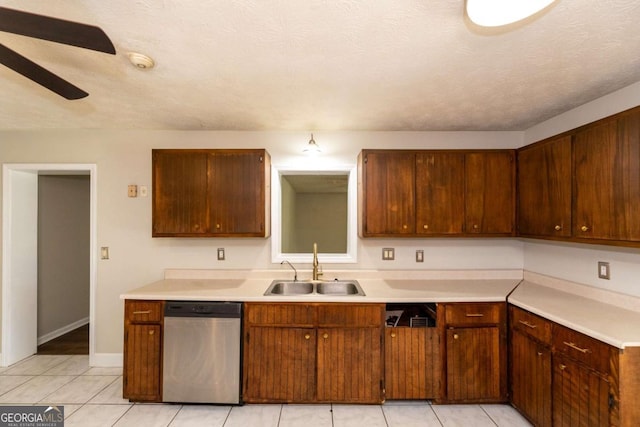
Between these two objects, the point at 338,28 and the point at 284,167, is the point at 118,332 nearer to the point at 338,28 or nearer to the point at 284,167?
the point at 284,167

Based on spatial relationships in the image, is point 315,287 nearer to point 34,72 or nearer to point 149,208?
point 149,208

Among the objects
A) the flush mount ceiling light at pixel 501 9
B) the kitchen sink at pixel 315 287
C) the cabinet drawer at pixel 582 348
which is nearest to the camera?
the flush mount ceiling light at pixel 501 9

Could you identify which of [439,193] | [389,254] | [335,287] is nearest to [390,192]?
[439,193]

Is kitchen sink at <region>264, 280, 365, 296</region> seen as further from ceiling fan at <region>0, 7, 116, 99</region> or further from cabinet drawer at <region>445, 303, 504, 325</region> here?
ceiling fan at <region>0, 7, 116, 99</region>

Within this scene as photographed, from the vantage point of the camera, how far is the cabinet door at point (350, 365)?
2.27 metres

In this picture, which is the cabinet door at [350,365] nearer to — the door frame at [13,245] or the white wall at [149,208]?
the white wall at [149,208]

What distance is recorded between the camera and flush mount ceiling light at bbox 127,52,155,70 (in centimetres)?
162

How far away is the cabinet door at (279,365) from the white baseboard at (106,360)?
159 cm

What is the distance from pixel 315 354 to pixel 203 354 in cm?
88

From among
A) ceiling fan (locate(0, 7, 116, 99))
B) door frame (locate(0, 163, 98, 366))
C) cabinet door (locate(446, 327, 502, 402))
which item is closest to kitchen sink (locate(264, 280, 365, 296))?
cabinet door (locate(446, 327, 502, 402))

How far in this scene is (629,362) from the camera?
58.4 inches

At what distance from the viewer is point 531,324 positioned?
6.73 ft

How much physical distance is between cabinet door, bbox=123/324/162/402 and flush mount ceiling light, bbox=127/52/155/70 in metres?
1.90

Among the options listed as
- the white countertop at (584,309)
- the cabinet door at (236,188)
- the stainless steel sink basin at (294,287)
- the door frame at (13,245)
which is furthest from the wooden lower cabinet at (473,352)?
the door frame at (13,245)
